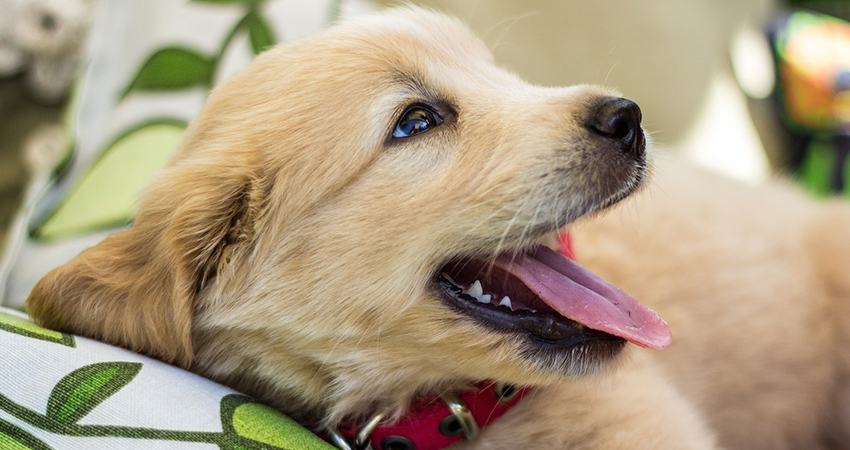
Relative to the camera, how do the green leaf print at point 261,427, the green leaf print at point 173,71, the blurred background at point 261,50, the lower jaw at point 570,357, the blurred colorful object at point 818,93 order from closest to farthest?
1. the green leaf print at point 261,427
2. the lower jaw at point 570,357
3. the blurred background at point 261,50
4. the green leaf print at point 173,71
5. the blurred colorful object at point 818,93

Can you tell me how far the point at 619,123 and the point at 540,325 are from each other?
0.53 m

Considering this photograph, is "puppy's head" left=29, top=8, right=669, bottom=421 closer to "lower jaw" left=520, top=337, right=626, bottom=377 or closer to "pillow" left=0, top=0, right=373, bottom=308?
"lower jaw" left=520, top=337, right=626, bottom=377

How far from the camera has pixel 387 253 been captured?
1723 millimetres

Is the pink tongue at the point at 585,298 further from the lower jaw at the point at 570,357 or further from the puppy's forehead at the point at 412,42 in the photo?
the puppy's forehead at the point at 412,42

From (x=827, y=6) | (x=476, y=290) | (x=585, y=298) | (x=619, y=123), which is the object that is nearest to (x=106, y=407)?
(x=476, y=290)

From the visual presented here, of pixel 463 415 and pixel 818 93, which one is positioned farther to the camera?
pixel 818 93

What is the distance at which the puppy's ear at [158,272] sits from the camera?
68.4 inches

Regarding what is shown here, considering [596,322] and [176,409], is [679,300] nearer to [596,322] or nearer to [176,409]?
[596,322]

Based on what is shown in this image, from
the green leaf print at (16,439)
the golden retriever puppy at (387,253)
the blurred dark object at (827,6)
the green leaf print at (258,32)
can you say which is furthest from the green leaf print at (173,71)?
the blurred dark object at (827,6)

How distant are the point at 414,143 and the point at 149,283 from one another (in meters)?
0.76

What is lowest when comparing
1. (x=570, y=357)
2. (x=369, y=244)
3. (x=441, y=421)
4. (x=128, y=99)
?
(x=441, y=421)

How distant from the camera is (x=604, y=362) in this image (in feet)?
5.60

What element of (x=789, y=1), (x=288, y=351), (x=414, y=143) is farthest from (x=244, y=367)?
(x=789, y=1)

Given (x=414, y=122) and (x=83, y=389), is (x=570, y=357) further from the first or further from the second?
(x=83, y=389)
